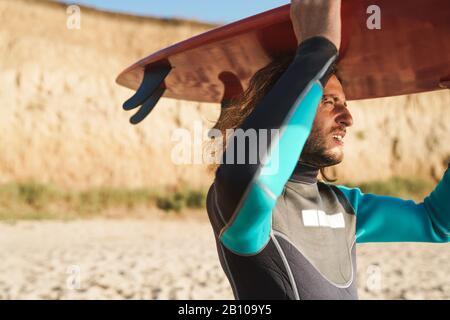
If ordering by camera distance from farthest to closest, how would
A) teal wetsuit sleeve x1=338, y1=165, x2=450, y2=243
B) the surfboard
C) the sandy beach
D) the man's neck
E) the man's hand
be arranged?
the sandy beach < teal wetsuit sleeve x1=338, y1=165, x2=450, y2=243 < the man's neck < the surfboard < the man's hand

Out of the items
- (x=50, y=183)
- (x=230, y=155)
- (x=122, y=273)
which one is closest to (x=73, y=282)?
(x=122, y=273)

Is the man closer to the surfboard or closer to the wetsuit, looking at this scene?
the wetsuit

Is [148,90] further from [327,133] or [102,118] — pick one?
[102,118]

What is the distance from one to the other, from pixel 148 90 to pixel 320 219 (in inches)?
21.4

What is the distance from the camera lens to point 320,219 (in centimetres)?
109

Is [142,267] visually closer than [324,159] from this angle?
No

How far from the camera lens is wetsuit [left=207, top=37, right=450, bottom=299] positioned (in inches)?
30.5

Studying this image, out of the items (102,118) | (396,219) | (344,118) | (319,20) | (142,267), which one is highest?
(102,118)

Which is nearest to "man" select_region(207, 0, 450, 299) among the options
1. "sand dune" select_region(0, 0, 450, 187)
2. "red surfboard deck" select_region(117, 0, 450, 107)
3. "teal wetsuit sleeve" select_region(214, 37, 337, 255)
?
"teal wetsuit sleeve" select_region(214, 37, 337, 255)

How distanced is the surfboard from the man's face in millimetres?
162

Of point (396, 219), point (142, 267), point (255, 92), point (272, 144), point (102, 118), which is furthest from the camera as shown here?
point (102, 118)

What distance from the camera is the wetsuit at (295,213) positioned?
0.77m

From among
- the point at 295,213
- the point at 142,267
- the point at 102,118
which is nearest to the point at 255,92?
the point at 295,213
